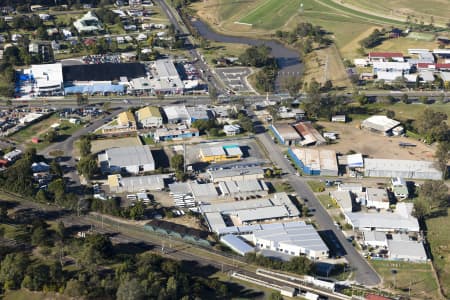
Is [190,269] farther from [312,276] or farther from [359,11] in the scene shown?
[359,11]

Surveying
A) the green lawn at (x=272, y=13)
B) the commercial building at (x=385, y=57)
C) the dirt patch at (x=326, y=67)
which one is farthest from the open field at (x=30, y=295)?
the green lawn at (x=272, y=13)

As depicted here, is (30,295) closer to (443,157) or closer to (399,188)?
(399,188)

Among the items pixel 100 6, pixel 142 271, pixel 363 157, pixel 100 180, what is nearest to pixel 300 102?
pixel 363 157

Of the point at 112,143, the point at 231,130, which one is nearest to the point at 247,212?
the point at 231,130

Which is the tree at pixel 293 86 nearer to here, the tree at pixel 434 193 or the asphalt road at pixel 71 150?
the asphalt road at pixel 71 150

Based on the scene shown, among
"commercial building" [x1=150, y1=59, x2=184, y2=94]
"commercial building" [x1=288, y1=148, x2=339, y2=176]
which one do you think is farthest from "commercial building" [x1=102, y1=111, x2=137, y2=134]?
"commercial building" [x1=288, y1=148, x2=339, y2=176]

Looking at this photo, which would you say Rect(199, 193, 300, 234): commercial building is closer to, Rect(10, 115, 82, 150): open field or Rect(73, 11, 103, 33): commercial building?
Rect(10, 115, 82, 150): open field
